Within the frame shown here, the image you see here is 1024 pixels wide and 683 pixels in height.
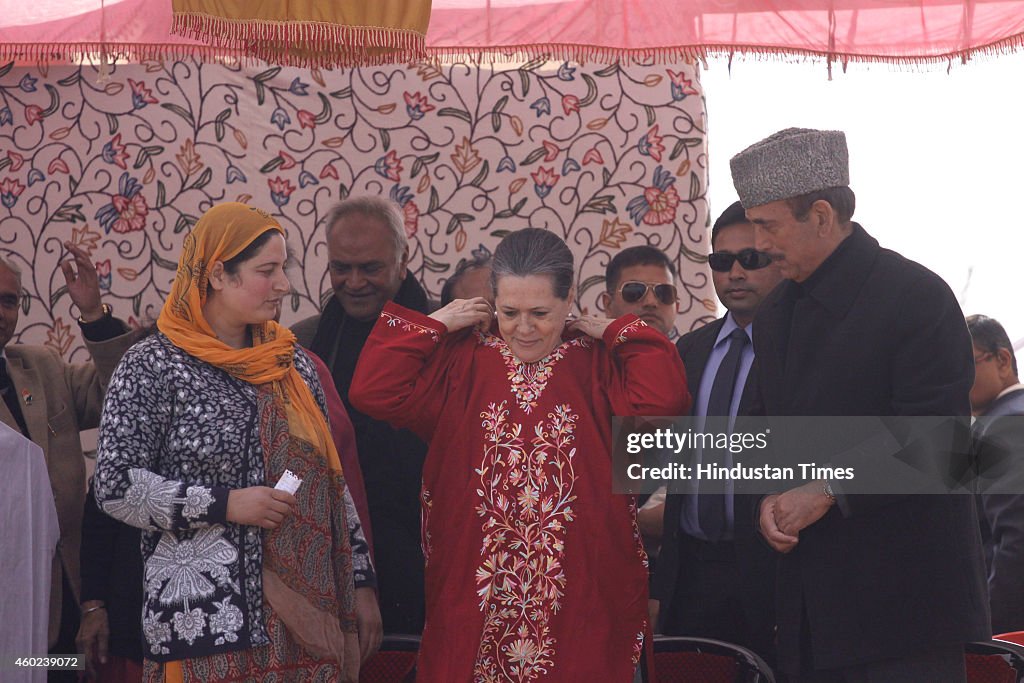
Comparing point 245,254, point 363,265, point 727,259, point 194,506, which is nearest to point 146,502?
point 194,506

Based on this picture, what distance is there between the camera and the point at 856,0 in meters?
2.88

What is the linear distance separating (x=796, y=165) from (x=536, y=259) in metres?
0.61

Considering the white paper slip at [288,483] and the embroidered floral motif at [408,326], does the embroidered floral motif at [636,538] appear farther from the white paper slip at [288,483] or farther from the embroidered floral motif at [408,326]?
the white paper slip at [288,483]

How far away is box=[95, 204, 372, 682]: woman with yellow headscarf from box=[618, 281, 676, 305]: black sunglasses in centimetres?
129

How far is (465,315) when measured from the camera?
106 inches

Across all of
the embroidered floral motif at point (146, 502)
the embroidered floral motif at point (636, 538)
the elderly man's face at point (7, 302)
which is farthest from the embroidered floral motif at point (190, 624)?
the elderly man's face at point (7, 302)

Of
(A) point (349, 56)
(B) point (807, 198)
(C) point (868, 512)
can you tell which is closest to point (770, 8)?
(B) point (807, 198)

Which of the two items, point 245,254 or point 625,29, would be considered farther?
point 625,29

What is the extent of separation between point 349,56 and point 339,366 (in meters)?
1.00

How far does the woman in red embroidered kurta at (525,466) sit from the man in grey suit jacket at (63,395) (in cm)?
Result: 93

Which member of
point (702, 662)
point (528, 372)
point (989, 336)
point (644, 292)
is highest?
point (644, 292)

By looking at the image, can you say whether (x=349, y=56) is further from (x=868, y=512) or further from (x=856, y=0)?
(x=868, y=512)

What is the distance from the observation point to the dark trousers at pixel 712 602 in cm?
295

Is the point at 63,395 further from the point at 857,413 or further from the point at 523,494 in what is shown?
the point at 857,413
